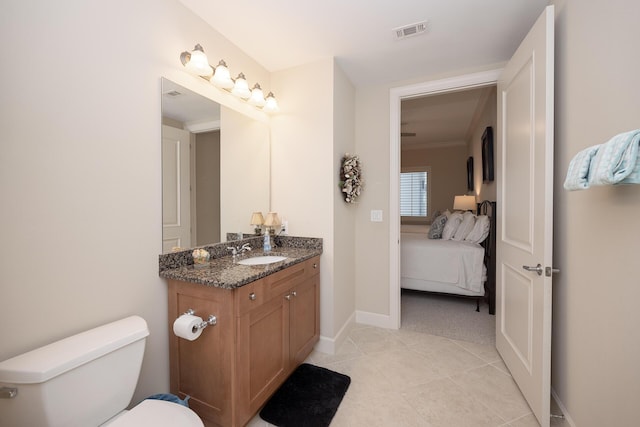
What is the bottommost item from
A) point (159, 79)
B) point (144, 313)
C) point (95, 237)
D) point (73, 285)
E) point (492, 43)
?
point (144, 313)

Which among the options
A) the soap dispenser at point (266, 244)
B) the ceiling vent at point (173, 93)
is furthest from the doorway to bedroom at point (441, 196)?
the ceiling vent at point (173, 93)

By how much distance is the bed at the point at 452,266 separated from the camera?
295 centimetres

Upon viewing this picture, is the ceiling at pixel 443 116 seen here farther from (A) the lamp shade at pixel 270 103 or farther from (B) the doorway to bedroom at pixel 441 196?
(A) the lamp shade at pixel 270 103

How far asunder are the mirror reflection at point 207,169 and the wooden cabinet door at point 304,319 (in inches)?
27.7

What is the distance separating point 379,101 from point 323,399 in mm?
2632

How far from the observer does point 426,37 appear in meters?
1.93

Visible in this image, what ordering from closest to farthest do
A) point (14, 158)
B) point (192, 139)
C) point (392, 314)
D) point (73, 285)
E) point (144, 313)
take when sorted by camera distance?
1. point (14, 158)
2. point (73, 285)
3. point (144, 313)
4. point (192, 139)
5. point (392, 314)

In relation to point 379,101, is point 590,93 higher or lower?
lower

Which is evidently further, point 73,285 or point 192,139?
point 192,139

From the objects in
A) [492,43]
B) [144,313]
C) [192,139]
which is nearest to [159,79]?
[192,139]

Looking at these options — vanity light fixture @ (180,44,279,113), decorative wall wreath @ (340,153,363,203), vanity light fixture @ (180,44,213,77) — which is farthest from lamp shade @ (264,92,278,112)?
decorative wall wreath @ (340,153,363,203)

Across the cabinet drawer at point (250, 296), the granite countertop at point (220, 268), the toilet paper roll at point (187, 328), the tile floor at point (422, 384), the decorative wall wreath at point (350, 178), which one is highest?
the decorative wall wreath at point (350, 178)

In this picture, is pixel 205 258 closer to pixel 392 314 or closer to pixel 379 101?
pixel 392 314

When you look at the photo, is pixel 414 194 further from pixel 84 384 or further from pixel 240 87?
pixel 84 384
